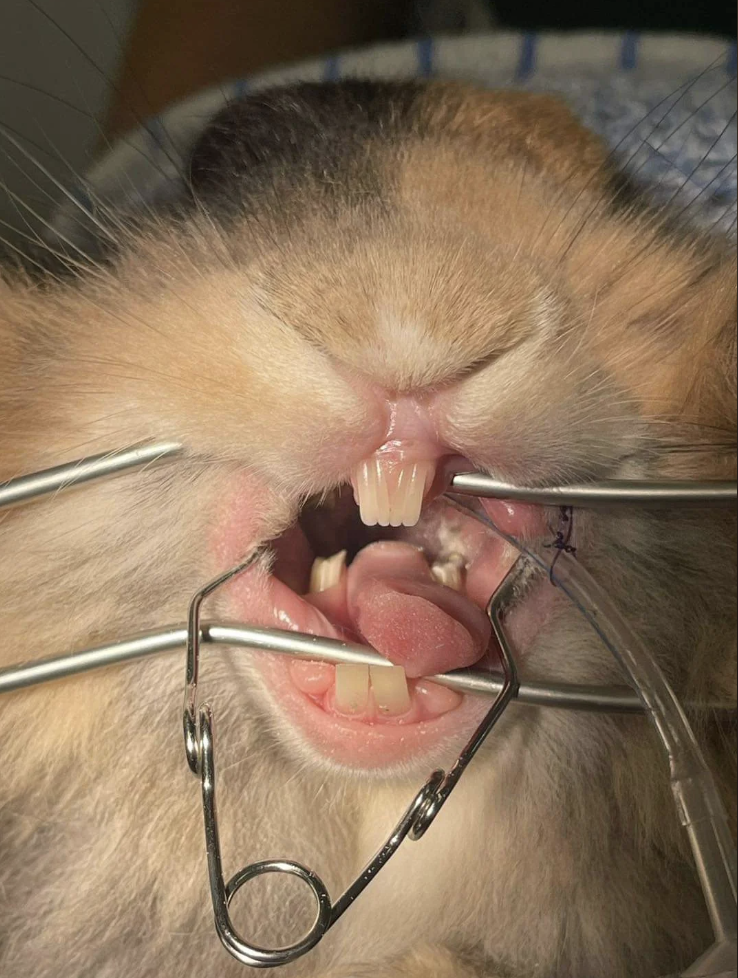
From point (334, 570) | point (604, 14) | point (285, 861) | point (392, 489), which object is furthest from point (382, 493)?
point (604, 14)

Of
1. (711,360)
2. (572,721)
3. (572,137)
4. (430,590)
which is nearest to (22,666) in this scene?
(430,590)

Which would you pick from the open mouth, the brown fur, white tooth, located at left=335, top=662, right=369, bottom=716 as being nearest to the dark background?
the brown fur

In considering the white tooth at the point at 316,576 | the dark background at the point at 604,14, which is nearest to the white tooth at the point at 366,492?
the white tooth at the point at 316,576

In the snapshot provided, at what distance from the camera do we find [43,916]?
70 cm

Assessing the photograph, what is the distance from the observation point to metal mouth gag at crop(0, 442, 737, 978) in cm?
49

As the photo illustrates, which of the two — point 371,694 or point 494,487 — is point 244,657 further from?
point 494,487

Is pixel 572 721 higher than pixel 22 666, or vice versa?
pixel 22 666

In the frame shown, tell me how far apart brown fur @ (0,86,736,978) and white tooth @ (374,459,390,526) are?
3 cm

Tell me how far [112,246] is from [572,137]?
566mm

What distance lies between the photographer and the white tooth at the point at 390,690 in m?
0.57

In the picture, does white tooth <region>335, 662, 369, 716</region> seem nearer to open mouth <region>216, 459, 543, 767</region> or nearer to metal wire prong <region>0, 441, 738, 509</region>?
open mouth <region>216, 459, 543, 767</region>

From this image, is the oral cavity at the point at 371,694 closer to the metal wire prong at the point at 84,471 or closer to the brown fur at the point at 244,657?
the brown fur at the point at 244,657

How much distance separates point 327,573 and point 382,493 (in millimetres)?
117

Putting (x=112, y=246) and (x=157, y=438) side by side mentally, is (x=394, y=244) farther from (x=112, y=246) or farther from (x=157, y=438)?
(x=112, y=246)
